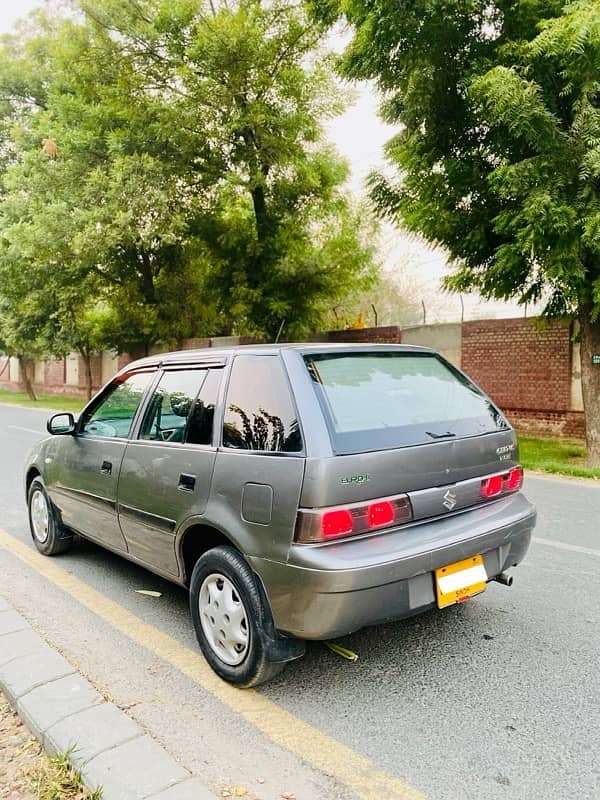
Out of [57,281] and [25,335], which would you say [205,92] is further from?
[25,335]

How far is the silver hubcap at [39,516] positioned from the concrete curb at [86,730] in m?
1.85

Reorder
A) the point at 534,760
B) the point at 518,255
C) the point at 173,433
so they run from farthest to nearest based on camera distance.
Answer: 1. the point at 518,255
2. the point at 173,433
3. the point at 534,760

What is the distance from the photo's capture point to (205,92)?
14.4 metres

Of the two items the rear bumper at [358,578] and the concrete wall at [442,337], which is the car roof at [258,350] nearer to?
the rear bumper at [358,578]

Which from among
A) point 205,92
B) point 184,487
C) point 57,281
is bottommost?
point 184,487

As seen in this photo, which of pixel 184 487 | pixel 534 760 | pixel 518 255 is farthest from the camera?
pixel 518 255

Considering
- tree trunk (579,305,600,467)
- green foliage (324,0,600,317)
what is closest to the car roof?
green foliage (324,0,600,317)

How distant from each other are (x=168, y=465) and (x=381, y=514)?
4.24 feet

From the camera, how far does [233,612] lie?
3.02 metres

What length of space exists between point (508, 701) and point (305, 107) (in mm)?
15181

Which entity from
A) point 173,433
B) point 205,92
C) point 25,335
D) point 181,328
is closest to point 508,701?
point 173,433

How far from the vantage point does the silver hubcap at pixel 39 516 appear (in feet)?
16.7

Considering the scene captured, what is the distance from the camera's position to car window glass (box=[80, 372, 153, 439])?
13.3 feet

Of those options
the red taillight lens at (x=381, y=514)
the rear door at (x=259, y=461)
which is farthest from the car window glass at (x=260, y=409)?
the red taillight lens at (x=381, y=514)
